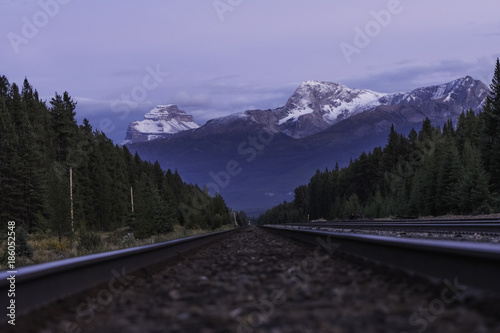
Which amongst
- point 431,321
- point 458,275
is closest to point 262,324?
point 431,321

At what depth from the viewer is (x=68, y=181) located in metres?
50.9

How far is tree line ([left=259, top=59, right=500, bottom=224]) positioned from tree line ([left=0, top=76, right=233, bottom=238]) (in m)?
26.9

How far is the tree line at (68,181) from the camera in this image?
52.8 metres

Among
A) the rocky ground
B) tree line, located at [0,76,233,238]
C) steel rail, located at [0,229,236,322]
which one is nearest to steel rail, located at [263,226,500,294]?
the rocky ground

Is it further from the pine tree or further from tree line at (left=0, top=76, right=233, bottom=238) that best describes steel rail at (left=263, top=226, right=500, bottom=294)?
the pine tree

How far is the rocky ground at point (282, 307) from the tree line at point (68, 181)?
33.6 meters

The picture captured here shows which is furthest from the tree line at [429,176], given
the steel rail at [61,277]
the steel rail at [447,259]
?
the steel rail at [61,277]

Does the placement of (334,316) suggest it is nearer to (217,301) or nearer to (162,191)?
(217,301)

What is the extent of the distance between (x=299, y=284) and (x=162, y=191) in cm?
11857

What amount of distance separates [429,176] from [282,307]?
208 ft

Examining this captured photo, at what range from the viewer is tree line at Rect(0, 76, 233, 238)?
52.8 m

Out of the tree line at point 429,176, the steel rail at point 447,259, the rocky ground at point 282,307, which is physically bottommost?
the rocky ground at point 282,307

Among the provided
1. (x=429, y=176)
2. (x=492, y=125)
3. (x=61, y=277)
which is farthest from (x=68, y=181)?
(x=492, y=125)

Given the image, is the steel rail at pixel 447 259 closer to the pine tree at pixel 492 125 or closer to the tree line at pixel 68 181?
the tree line at pixel 68 181
